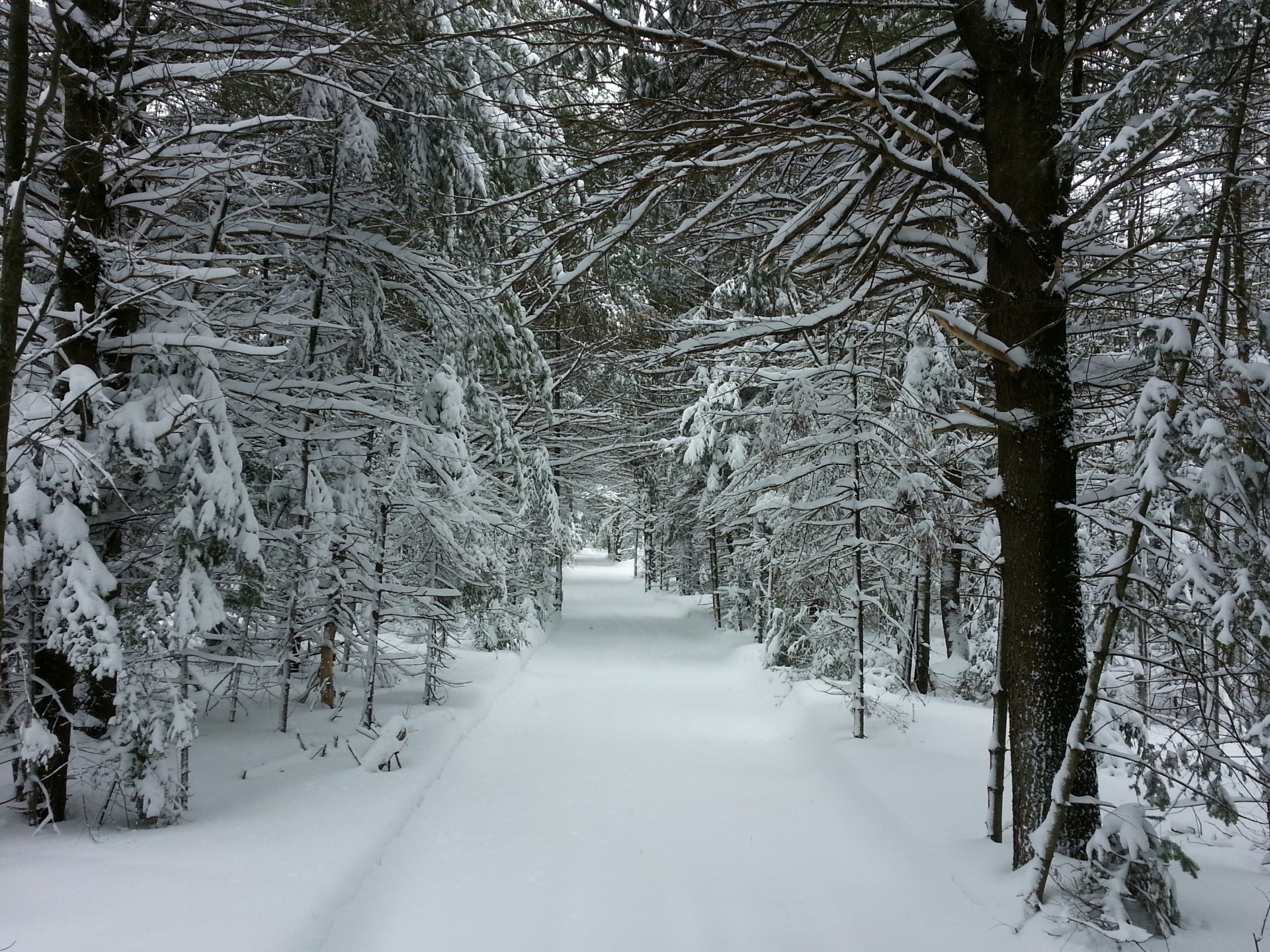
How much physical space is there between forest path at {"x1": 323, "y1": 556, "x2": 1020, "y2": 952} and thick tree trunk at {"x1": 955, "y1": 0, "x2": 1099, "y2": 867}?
113 cm

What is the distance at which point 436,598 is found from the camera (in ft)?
36.9

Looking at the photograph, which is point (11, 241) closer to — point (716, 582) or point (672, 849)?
point (672, 849)

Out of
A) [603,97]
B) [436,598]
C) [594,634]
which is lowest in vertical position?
[594,634]

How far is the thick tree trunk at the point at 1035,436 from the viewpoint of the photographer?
4266 millimetres

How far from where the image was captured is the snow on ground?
4.21 m

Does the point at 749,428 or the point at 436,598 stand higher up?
the point at 749,428

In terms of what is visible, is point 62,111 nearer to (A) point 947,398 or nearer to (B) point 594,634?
(A) point 947,398

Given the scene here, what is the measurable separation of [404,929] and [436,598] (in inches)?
268

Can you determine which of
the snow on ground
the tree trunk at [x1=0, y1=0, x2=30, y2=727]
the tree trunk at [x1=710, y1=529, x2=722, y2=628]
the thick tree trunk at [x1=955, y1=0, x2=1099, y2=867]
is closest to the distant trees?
the thick tree trunk at [x1=955, y1=0, x2=1099, y2=867]

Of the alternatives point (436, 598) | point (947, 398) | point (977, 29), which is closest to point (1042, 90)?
point (977, 29)

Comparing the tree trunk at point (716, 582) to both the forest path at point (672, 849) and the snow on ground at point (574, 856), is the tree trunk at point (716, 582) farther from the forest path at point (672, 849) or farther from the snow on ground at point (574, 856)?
the snow on ground at point (574, 856)

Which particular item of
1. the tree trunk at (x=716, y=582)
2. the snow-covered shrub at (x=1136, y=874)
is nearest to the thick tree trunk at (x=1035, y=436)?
the snow-covered shrub at (x=1136, y=874)

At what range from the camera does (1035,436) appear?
14.5 ft

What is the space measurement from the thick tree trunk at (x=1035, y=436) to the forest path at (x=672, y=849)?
113 cm
